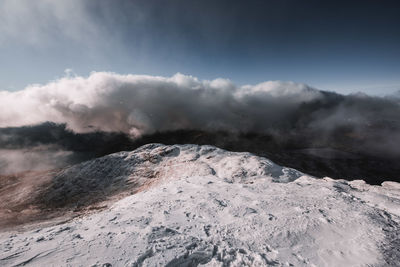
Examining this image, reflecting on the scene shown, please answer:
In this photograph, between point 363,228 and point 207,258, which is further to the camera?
point 363,228

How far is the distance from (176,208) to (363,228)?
337 inches

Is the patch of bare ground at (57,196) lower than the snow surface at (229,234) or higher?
lower

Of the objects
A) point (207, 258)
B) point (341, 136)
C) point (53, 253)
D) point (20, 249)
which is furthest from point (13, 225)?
point (341, 136)

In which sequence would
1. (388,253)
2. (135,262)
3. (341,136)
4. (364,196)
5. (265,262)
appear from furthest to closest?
(341,136) < (364,196) < (388,253) < (265,262) < (135,262)

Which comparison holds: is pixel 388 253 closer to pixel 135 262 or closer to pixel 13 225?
pixel 135 262

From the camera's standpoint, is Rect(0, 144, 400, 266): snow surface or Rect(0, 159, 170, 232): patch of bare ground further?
Rect(0, 159, 170, 232): patch of bare ground

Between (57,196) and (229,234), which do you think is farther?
(57,196)

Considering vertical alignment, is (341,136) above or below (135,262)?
Answer: below

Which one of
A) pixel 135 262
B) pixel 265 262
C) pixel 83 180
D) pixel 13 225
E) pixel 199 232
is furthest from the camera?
pixel 83 180

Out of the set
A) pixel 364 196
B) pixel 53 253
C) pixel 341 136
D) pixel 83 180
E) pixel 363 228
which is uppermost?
pixel 53 253

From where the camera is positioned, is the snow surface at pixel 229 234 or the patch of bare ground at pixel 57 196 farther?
the patch of bare ground at pixel 57 196

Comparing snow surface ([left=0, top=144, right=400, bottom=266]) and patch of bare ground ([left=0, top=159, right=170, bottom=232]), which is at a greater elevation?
snow surface ([left=0, top=144, right=400, bottom=266])

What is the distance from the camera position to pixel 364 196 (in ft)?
39.4

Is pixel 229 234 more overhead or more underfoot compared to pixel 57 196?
more overhead
